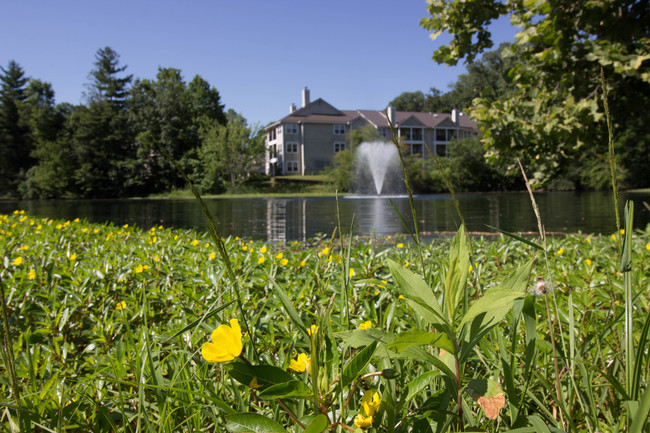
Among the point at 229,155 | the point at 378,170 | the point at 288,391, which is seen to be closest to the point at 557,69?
the point at 288,391

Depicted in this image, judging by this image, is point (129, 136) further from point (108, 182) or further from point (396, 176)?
point (396, 176)

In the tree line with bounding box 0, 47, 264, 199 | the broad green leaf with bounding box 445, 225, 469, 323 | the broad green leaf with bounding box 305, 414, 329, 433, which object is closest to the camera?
the broad green leaf with bounding box 305, 414, 329, 433

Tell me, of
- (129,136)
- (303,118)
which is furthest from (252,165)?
(129,136)

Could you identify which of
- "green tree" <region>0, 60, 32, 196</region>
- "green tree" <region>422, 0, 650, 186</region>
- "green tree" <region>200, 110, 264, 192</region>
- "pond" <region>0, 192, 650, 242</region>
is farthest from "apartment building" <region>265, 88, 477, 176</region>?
"green tree" <region>422, 0, 650, 186</region>

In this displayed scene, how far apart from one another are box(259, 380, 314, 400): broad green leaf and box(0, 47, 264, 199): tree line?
143 ft

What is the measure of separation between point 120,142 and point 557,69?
1963 inches

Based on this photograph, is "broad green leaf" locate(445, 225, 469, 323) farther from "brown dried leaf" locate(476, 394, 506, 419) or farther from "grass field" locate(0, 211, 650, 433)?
"brown dried leaf" locate(476, 394, 506, 419)

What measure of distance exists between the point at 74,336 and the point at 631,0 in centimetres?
537

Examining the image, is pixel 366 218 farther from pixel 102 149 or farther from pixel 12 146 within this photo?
pixel 12 146

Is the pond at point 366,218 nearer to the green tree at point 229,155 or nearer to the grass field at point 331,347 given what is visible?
the grass field at point 331,347

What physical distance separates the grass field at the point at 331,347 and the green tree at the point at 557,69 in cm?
152

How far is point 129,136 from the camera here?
4722 cm

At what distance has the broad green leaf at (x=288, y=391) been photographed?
63 cm

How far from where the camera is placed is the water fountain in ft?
129
